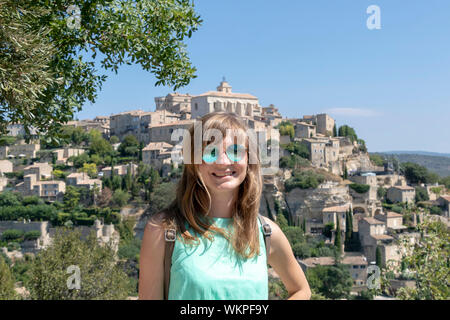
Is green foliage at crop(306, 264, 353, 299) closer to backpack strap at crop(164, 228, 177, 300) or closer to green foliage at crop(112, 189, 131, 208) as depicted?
green foliage at crop(112, 189, 131, 208)

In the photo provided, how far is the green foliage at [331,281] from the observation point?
25.8m

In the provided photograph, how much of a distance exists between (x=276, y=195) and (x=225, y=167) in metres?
34.8

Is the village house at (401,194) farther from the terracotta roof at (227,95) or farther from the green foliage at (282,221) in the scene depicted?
the terracotta roof at (227,95)

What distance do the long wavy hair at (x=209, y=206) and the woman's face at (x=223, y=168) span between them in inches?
1.0

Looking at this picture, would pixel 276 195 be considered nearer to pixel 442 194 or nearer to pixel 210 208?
pixel 442 194

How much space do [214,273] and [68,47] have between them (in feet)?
7.53

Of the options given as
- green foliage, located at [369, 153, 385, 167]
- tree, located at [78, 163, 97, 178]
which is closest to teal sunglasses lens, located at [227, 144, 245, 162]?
tree, located at [78, 163, 97, 178]

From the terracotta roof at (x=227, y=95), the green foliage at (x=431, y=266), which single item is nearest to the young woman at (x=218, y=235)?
the green foliage at (x=431, y=266)

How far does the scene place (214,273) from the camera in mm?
1369

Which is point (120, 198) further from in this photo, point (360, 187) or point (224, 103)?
point (360, 187)

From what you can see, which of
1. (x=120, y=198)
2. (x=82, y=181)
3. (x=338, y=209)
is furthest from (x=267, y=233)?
(x=82, y=181)

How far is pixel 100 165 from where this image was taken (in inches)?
1767

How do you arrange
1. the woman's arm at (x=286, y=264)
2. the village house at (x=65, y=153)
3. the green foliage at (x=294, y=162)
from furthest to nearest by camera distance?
the village house at (x=65, y=153)
the green foliage at (x=294, y=162)
the woman's arm at (x=286, y=264)

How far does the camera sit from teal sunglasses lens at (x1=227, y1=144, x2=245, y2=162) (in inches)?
59.5
